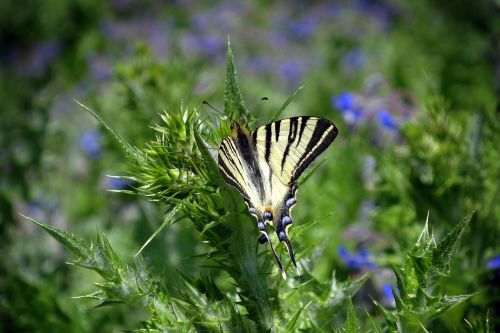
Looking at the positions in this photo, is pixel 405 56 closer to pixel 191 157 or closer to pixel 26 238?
pixel 26 238

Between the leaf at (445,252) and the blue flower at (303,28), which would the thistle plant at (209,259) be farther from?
the blue flower at (303,28)

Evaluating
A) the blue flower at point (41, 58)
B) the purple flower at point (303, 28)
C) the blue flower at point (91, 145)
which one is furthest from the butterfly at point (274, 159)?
the blue flower at point (41, 58)

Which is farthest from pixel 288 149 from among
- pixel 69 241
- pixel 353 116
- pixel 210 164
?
pixel 353 116

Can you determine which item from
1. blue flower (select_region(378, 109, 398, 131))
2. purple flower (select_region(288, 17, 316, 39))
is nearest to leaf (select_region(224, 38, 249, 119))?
blue flower (select_region(378, 109, 398, 131))

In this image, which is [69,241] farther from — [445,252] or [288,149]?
[445,252]

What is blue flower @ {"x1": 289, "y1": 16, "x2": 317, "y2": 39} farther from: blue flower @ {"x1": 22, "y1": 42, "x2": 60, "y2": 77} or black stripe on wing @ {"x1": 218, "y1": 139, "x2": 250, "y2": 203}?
black stripe on wing @ {"x1": 218, "y1": 139, "x2": 250, "y2": 203}

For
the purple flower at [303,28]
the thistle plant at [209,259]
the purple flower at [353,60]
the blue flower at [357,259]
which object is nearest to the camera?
the thistle plant at [209,259]
